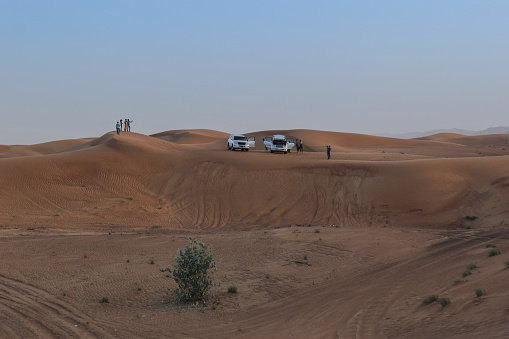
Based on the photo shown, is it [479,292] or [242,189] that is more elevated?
[242,189]

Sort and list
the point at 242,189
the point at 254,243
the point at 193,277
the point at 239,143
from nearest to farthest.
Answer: the point at 193,277 → the point at 254,243 → the point at 242,189 → the point at 239,143

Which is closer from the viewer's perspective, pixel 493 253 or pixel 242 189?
pixel 493 253

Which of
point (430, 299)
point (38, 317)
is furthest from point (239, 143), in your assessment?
point (430, 299)

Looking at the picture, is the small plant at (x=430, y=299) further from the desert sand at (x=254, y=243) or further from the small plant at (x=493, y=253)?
the small plant at (x=493, y=253)

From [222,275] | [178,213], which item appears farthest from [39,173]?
[222,275]

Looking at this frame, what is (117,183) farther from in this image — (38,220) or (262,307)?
(262,307)

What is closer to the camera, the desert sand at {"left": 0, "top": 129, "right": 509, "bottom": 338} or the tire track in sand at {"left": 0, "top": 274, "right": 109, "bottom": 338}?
the tire track in sand at {"left": 0, "top": 274, "right": 109, "bottom": 338}

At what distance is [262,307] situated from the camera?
11906 mm

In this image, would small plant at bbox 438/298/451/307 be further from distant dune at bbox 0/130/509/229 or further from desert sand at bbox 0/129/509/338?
distant dune at bbox 0/130/509/229

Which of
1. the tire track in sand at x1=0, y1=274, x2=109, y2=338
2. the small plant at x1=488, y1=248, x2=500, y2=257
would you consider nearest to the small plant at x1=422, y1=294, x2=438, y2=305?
the small plant at x1=488, y1=248, x2=500, y2=257

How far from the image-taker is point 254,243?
1939cm

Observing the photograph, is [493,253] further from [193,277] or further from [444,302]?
[193,277]

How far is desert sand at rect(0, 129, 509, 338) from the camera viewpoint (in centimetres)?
1035

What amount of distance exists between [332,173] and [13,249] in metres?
22.2
